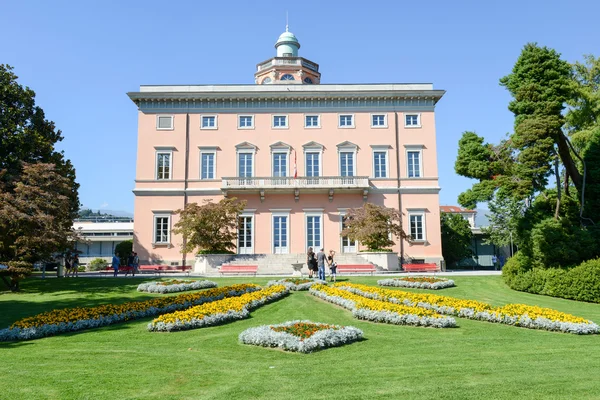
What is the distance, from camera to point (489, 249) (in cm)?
4784

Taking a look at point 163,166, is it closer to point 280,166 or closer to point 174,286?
point 280,166

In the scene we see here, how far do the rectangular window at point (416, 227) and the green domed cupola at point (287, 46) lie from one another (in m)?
21.9

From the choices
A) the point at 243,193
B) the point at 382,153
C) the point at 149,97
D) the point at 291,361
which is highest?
the point at 149,97

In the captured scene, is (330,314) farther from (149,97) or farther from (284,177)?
(149,97)

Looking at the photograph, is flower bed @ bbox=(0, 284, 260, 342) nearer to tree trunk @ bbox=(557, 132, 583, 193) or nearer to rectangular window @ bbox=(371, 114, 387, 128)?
tree trunk @ bbox=(557, 132, 583, 193)

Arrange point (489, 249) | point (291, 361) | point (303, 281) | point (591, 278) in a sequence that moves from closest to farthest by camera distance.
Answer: point (291, 361)
point (591, 278)
point (303, 281)
point (489, 249)

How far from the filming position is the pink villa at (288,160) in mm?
33375

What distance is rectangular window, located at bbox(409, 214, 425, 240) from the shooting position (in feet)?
110

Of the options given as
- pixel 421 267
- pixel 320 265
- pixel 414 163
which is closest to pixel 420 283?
pixel 320 265

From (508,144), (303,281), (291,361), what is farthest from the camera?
(508,144)

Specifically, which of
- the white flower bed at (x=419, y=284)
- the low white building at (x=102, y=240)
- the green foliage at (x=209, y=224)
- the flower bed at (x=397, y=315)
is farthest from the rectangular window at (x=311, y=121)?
the low white building at (x=102, y=240)

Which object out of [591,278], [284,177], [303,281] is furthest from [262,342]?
[284,177]

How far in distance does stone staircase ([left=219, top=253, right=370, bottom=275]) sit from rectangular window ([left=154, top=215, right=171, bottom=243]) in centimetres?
765

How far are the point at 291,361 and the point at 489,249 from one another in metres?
44.8
